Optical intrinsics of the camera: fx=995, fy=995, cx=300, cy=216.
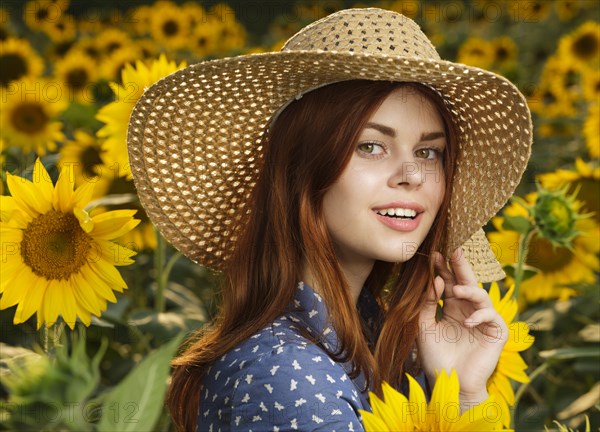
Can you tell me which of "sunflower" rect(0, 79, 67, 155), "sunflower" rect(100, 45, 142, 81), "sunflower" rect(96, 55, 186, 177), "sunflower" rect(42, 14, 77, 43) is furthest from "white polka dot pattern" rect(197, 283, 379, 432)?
"sunflower" rect(42, 14, 77, 43)

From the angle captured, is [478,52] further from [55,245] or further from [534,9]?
[55,245]

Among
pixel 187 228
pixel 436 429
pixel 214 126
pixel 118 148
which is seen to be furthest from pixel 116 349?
pixel 436 429

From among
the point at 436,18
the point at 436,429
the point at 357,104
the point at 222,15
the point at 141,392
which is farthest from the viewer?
the point at 436,18

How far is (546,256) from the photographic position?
6.29 ft

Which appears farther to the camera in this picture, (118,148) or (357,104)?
(118,148)

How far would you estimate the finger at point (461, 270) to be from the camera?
1256mm

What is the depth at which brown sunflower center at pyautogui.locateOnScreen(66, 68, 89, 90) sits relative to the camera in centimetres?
311

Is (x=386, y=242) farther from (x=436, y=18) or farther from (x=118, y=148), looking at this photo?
(x=436, y=18)

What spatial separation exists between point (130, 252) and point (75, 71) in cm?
214

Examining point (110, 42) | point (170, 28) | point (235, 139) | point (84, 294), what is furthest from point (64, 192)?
point (170, 28)

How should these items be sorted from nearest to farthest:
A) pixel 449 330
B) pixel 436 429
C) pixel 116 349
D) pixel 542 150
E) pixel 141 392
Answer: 1. pixel 141 392
2. pixel 436 429
3. pixel 449 330
4. pixel 116 349
5. pixel 542 150

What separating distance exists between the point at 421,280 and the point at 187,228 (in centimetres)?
31

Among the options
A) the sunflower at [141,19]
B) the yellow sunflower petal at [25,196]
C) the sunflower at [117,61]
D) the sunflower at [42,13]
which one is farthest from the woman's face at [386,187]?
the sunflower at [42,13]

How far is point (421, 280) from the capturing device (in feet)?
4.17
